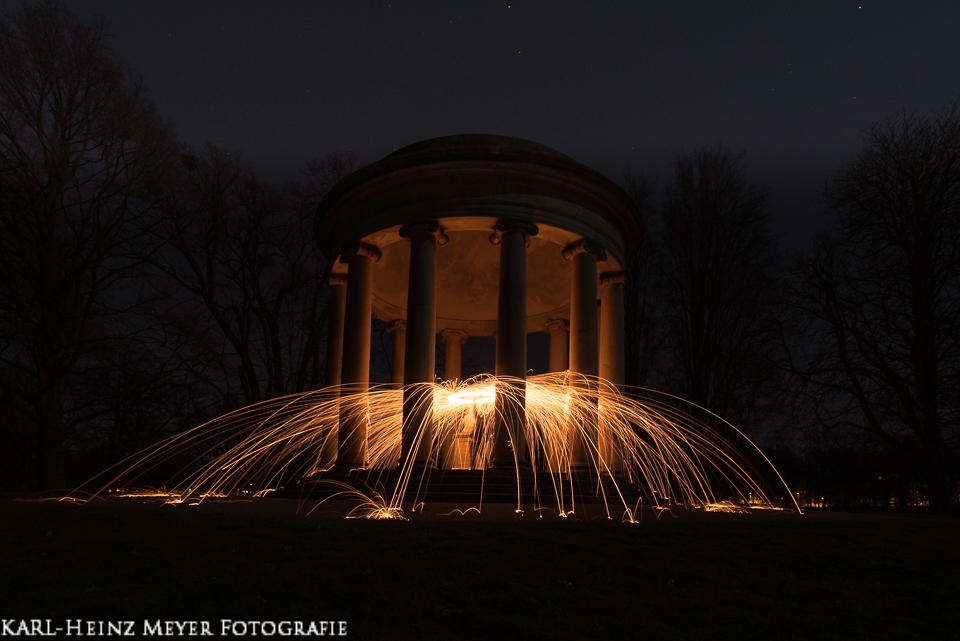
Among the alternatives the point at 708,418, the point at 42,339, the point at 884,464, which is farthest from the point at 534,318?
the point at 42,339

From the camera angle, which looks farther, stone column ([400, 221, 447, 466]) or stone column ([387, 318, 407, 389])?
stone column ([387, 318, 407, 389])

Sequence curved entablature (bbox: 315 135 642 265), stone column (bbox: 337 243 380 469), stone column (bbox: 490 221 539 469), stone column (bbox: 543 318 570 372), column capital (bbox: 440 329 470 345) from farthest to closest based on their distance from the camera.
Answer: column capital (bbox: 440 329 470 345)
stone column (bbox: 543 318 570 372)
stone column (bbox: 337 243 380 469)
curved entablature (bbox: 315 135 642 265)
stone column (bbox: 490 221 539 469)

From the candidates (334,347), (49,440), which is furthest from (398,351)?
(49,440)

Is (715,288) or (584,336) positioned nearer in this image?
(584,336)

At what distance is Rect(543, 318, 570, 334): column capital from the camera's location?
3578cm

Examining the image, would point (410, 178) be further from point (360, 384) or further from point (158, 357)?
point (158, 357)

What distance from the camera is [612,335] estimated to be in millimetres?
29188

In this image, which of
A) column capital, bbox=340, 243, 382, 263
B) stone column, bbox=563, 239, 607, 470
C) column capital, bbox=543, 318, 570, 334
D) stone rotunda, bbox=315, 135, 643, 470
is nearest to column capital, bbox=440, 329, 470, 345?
column capital, bbox=543, 318, 570, 334

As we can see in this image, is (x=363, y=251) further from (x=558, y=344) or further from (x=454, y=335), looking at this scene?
(x=558, y=344)

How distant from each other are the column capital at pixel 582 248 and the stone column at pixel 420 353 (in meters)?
5.51

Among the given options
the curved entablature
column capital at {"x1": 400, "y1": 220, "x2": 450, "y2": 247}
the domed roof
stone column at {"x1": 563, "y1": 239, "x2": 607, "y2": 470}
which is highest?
the domed roof

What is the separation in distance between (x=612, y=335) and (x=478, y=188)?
967cm

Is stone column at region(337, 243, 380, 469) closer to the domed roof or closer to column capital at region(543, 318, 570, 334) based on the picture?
the domed roof

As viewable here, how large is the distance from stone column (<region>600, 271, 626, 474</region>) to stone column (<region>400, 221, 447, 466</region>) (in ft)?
28.9
